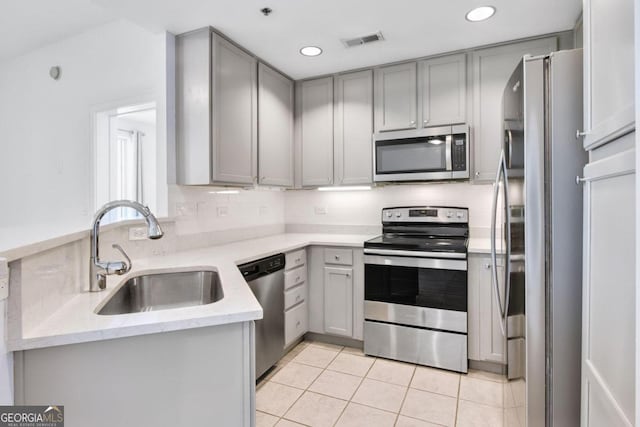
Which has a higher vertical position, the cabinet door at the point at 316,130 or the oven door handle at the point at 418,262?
the cabinet door at the point at 316,130

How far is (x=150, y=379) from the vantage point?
999mm

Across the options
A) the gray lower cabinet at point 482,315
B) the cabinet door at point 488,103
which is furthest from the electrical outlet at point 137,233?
the cabinet door at point 488,103

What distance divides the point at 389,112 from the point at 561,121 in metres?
1.70

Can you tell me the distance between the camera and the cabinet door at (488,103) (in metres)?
2.52

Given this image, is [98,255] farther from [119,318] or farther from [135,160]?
[135,160]

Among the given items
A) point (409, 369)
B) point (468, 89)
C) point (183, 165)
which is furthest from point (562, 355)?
point (183, 165)

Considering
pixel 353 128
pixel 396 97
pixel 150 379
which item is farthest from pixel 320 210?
pixel 150 379

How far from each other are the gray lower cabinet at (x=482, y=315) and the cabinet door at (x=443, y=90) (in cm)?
112

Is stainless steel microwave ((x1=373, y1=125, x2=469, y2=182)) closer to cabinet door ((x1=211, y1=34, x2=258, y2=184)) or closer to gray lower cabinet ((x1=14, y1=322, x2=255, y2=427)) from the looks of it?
cabinet door ((x1=211, y1=34, x2=258, y2=184))

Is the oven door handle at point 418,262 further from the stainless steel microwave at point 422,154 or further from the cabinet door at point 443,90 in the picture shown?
the cabinet door at point 443,90

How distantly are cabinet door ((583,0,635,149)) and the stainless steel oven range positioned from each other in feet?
4.73

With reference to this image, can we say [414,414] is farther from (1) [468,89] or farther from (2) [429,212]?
(1) [468,89]

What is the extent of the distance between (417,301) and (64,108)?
344 cm

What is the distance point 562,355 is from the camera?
4.23 ft
